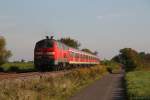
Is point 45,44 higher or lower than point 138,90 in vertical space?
higher

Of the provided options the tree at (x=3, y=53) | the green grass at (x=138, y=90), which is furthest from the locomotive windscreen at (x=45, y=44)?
the tree at (x=3, y=53)

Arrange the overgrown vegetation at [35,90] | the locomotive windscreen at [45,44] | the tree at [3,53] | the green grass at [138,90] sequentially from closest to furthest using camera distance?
the overgrown vegetation at [35,90]
the green grass at [138,90]
the locomotive windscreen at [45,44]
the tree at [3,53]

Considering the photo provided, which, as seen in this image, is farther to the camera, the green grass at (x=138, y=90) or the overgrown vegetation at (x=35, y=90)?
the green grass at (x=138, y=90)

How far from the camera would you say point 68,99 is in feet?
79.0

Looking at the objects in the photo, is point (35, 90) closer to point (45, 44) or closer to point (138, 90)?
point (138, 90)

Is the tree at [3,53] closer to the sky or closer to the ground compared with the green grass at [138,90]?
closer to the sky

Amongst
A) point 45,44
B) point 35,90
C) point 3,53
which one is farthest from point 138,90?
point 3,53

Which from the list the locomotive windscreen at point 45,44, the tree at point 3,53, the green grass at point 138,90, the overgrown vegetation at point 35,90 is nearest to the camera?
the overgrown vegetation at point 35,90

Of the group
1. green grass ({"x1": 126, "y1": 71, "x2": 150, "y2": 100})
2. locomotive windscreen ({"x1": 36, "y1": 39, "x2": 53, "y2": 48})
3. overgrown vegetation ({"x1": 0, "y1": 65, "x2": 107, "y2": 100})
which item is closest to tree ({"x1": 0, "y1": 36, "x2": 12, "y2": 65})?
locomotive windscreen ({"x1": 36, "y1": 39, "x2": 53, "y2": 48})

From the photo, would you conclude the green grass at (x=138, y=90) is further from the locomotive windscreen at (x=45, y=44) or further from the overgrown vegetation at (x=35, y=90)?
the locomotive windscreen at (x=45, y=44)

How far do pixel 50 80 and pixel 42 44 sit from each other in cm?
1362

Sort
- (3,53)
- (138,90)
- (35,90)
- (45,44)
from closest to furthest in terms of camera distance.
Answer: (35,90) → (138,90) → (45,44) → (3,53)

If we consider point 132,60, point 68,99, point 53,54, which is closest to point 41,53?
point 53,54

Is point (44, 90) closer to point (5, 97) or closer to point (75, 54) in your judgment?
point (5, 97)
